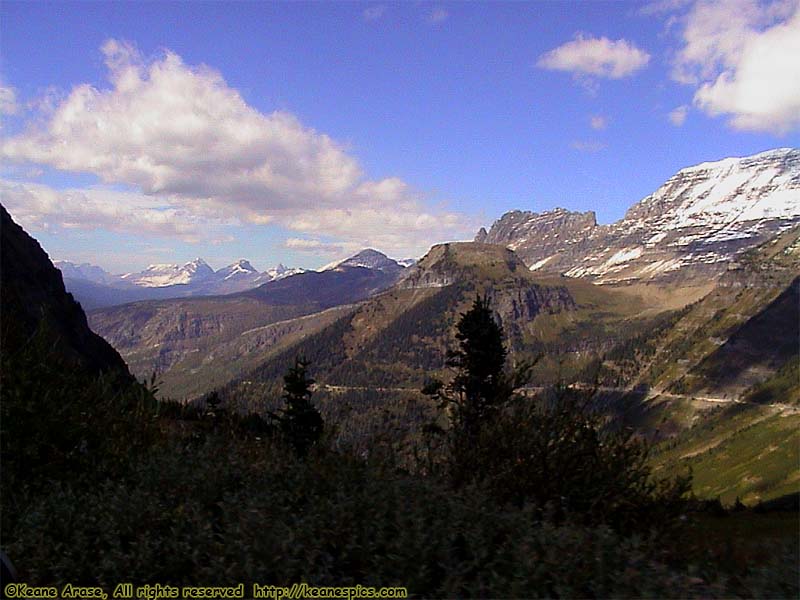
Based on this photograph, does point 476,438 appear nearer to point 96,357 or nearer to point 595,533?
point 595,533

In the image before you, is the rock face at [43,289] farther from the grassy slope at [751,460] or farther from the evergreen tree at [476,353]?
the grassy slope at [751,460]

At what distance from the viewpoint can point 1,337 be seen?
32.7 ft

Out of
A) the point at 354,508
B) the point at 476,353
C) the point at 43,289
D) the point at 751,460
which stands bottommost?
the point at 751,460

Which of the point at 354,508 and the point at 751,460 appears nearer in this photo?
the point at 354,508

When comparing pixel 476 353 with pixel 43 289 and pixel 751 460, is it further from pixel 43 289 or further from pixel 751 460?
pixel 751 460

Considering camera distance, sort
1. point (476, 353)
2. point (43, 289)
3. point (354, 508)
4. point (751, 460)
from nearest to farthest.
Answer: point (354, 508) → point (476, 353) → point (43, 289) → point (751, 460)

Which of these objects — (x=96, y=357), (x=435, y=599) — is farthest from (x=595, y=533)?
(x=96, y=357)

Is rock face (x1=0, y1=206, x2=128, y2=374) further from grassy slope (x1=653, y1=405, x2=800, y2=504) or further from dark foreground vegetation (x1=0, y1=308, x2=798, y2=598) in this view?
grassy slope (x1=653, y1=405, x2=800, y2=504)

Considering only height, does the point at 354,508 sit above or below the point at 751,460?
above

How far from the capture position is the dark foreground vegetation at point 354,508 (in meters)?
5.22

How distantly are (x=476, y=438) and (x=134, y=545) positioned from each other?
5083mm

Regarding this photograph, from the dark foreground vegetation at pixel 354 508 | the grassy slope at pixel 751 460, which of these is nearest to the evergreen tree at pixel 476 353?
the dark foreground vegetation at pixel 354 508

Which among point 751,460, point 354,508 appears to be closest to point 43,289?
point 354,508

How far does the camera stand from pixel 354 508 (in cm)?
629
